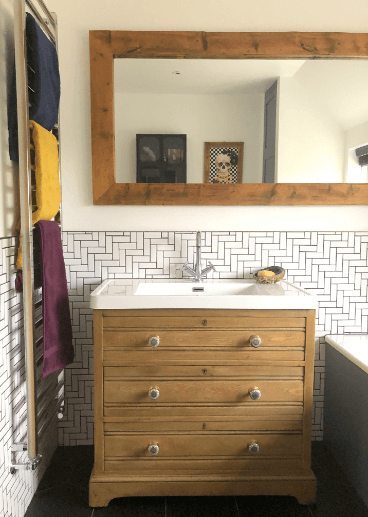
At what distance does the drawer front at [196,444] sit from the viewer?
1.58 metres

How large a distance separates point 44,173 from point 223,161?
83cm

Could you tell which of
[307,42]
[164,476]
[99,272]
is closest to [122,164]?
[99,272]

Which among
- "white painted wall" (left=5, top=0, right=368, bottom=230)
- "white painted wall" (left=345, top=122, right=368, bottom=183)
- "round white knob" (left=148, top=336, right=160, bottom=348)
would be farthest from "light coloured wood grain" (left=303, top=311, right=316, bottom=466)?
"white painted wall" (left=345, top=122, right=368, bottom=183)

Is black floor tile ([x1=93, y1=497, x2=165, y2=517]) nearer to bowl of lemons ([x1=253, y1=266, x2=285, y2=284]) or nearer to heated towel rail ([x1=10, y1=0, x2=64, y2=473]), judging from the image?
heated towel rail ([x1=10, y1=0, x2=64, y2=473])

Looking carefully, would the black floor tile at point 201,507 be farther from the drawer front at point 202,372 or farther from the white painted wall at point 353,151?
the white painted wall at point 353,151

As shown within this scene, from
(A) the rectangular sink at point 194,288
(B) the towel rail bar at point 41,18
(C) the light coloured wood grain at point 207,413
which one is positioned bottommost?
(C) the light coloured wood grain at point 207,413

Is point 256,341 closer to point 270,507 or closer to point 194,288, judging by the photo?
point 194,288

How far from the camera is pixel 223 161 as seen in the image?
1909mm

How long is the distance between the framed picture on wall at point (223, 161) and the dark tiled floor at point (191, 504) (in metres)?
1.41

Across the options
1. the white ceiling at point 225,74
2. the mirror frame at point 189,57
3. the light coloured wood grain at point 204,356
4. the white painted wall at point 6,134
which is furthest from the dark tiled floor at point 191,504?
the white ceiling at point 225,74

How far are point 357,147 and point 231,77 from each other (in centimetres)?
70

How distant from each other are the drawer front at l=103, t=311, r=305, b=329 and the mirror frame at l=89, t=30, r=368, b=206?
63cm

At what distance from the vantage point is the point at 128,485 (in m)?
1.60

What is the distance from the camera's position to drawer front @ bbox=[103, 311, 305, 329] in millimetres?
1542
